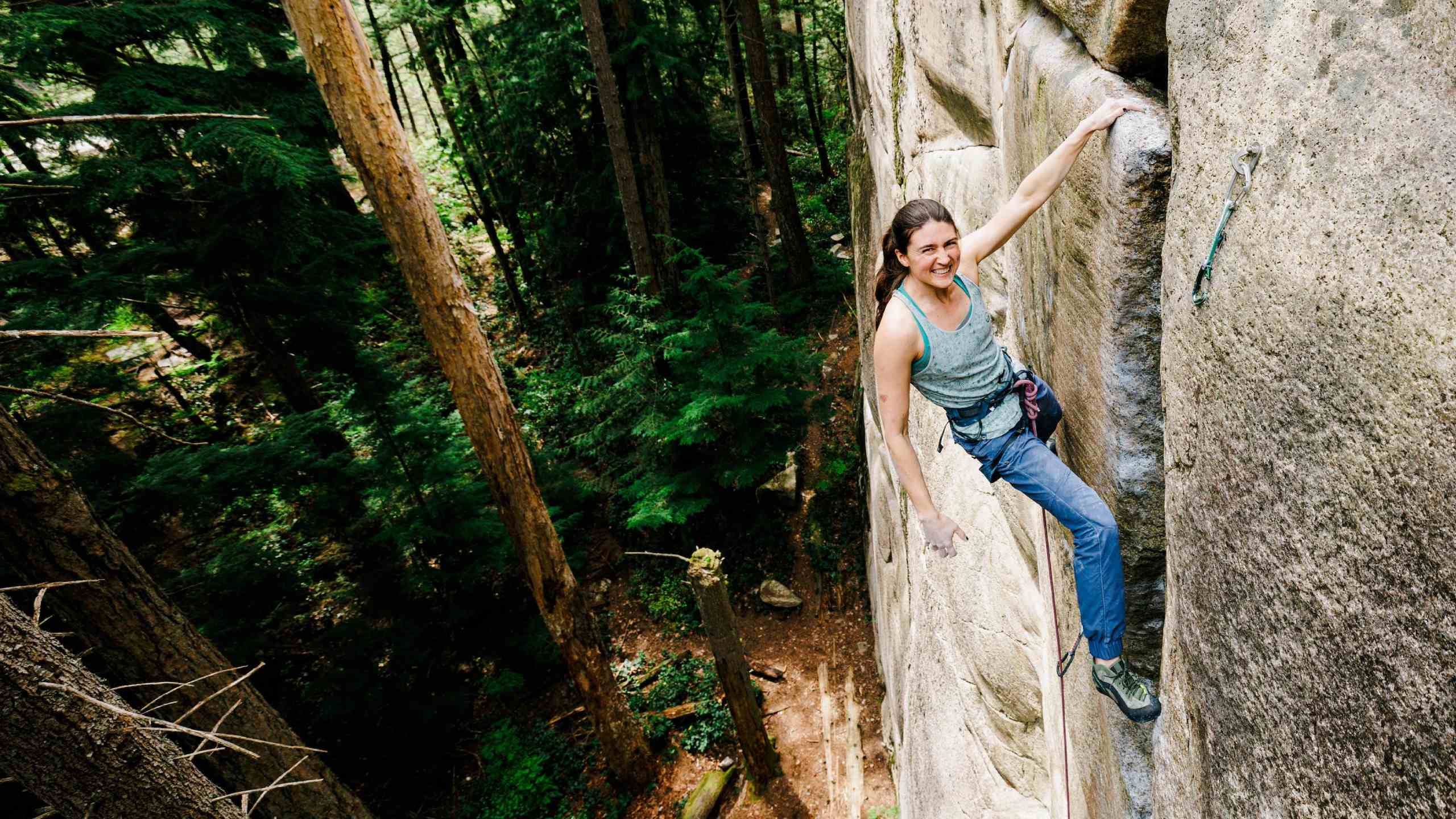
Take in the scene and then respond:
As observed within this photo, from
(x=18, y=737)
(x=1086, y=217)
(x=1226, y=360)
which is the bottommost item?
(x=18, y=737)

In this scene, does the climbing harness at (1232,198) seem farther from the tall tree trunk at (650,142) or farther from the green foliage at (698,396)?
the tall tree trunk at (650,142)

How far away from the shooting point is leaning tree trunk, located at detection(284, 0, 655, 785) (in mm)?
4844

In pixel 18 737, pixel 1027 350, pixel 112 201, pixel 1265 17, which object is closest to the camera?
pixel 1265 17

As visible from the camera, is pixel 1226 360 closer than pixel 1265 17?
No

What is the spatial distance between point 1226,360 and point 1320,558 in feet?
1.82

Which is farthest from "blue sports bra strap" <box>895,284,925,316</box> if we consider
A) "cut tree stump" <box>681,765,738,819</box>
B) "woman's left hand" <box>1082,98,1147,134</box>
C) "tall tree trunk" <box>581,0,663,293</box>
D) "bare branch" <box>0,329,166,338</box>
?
"cut tree stump" <box>681,765,738,819</box>

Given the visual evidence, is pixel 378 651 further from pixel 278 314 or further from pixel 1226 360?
pixel 1226 360

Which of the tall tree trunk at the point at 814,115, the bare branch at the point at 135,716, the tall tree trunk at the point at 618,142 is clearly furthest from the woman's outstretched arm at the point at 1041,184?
the tall tree trunk at the point at 814,115

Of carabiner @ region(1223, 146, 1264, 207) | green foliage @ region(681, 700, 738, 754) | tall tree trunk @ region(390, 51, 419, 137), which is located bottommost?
green foliage @ region(681, 700, 738, 754)

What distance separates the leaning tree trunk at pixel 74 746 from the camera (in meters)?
3.03

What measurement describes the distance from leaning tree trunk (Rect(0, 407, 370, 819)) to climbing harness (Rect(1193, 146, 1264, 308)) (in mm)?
5982

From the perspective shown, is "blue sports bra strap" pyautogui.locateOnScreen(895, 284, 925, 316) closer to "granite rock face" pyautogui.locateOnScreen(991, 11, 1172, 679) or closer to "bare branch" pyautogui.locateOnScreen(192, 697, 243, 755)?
"granite rock face" pyautogui.locateOnScreen(991, 11, 1172, 679)

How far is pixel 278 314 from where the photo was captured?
9523mm

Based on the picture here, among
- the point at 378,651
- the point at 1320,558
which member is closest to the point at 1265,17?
the point at 1320,558
